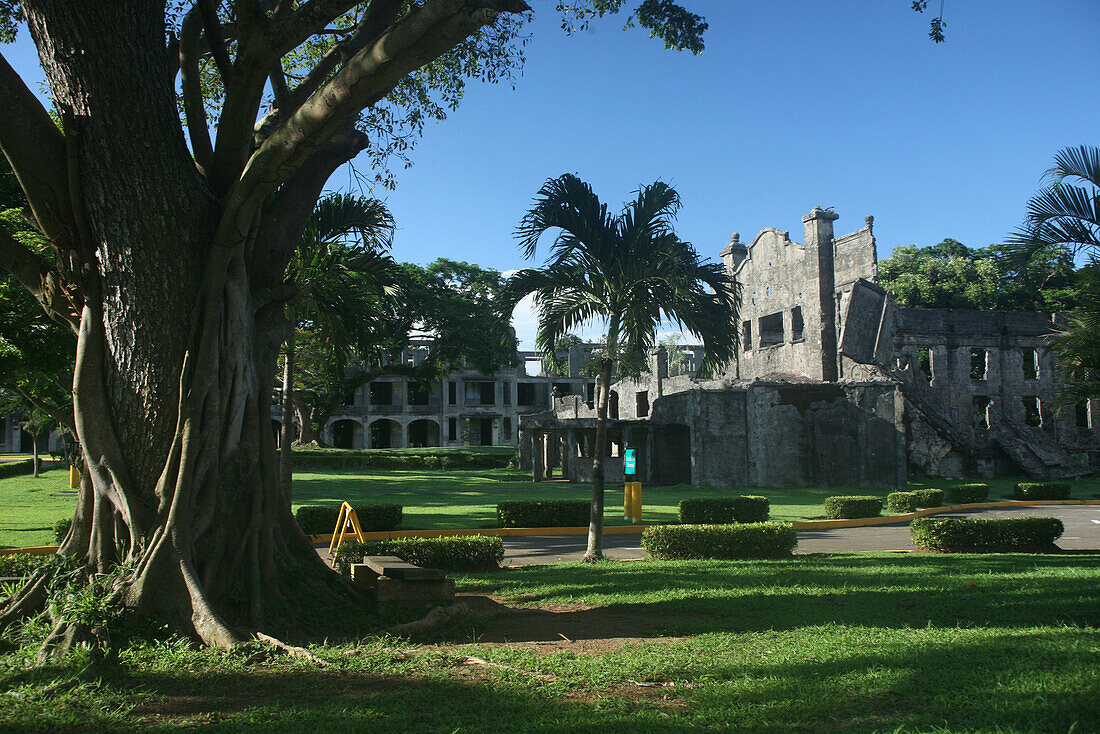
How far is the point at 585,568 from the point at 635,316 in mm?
3666

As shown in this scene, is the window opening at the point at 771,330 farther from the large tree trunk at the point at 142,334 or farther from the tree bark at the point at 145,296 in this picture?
the large tree trunk at the point at 142,334

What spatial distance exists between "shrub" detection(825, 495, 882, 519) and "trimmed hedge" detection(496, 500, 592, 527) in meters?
6.05

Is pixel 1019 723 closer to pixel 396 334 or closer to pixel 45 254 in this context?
pixel 45 254

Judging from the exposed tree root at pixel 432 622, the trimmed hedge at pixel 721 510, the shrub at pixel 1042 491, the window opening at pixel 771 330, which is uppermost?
the window opening at pixel 771 330

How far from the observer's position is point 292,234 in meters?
7.34

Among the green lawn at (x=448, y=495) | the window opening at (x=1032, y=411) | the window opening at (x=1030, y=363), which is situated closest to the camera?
the green lawn at (x=448, y=495)

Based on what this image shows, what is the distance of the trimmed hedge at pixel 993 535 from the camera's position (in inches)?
456

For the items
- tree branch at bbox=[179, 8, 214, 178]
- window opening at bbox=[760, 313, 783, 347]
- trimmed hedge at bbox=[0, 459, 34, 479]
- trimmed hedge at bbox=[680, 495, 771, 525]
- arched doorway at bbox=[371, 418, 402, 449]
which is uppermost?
window opening at bbox=[760, 313, 783, 347]

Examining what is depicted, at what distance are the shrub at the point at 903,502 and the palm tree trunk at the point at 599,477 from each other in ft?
35.6

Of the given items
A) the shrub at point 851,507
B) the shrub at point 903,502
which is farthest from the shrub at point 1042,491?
the shrub at point 851,507

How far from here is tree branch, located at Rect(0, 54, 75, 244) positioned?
223 inches

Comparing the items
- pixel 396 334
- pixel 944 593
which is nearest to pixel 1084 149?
pixel 944 593

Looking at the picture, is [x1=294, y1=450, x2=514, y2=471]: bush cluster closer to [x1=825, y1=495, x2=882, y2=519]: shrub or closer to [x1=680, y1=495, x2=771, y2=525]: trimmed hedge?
[x1=825, y1=495, x2=882, y2=519]: shrub

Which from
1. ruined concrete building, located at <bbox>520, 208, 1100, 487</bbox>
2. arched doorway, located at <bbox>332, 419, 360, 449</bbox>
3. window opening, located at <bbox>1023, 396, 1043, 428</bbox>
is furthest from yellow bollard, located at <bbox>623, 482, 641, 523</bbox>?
arched doorway, located at <bbox>332, 419, 360, 449</bbox>
